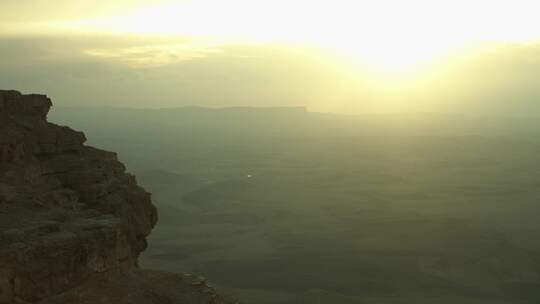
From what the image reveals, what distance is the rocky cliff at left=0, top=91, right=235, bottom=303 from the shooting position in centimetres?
2080

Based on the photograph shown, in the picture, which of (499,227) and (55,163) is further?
(499,227)

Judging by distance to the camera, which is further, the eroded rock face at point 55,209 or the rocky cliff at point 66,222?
the rocky cliff at point 66,222

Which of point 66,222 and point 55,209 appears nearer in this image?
point 66,222

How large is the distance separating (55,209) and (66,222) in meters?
1.90

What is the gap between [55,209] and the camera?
25.4m

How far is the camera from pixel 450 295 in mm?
56750

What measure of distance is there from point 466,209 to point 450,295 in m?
46.8

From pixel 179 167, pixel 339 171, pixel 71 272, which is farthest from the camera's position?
pixel 179 167

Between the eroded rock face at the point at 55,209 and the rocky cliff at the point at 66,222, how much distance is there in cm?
4

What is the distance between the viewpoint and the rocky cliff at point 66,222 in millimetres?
20797

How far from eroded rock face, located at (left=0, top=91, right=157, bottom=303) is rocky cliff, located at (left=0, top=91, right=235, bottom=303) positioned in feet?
0.11

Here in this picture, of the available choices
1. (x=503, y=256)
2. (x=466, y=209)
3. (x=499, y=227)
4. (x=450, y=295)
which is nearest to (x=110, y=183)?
(x=450, y=295)

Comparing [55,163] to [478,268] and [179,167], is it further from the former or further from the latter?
[179,167]

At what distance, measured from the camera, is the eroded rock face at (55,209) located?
20.7 meters
